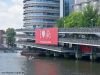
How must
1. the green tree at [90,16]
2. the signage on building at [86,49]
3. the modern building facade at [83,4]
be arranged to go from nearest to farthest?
1. the signage on building at [86,49]
2. the green tree at [90,16]
3. the modern building facade at [83,4]

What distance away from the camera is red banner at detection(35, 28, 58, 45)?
126562 millimetres

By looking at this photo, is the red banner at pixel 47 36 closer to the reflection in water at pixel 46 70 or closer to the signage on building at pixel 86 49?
the signage on building at pixel 86 49

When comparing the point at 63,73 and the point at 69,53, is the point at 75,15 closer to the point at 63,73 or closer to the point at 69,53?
the point at 69,53

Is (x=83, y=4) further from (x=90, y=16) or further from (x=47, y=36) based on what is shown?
(x=47, y=36)

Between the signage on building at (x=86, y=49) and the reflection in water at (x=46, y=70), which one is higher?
the signage on building at (x=86, y=49)

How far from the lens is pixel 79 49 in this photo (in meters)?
116

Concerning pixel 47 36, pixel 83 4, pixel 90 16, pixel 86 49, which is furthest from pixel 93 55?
pixel 83 4

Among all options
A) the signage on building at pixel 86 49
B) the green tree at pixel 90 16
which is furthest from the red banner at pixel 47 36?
the signage on building at pixel 86 49

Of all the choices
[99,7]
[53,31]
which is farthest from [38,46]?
[99,7]

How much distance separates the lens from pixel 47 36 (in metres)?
134

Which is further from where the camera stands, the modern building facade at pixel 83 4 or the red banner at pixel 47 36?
the modern building facade at pixel 83 4

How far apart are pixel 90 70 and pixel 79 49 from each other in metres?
37.4

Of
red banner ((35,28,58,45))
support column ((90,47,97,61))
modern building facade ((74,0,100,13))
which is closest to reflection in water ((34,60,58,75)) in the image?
support column ((90,47,97,61))

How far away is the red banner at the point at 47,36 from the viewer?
12656 centimetres
